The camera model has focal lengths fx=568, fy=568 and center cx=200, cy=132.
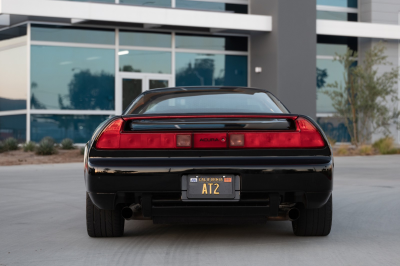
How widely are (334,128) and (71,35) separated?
960 cm

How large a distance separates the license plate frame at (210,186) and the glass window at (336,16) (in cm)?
1742

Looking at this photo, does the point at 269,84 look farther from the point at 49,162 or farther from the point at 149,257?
the point at 149,257

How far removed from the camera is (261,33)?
18891 mm

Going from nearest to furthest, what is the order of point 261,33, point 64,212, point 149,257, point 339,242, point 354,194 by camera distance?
1. point 149,257
2. point 339,242
3. point 64,212
4. point 354,194
5. point 261,33

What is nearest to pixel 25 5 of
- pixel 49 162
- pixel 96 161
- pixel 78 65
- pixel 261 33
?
pixel 78 65

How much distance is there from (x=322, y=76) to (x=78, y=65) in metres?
8.64

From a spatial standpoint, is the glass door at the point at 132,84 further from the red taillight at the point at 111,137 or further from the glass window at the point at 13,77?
the red taillight at the point at 111,137

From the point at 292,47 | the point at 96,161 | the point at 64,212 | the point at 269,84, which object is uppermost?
the point at 292,47

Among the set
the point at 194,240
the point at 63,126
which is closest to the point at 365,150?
the point at 63,126

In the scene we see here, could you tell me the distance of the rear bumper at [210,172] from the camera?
4031mm

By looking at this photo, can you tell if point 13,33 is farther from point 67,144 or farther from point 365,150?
point 365,150

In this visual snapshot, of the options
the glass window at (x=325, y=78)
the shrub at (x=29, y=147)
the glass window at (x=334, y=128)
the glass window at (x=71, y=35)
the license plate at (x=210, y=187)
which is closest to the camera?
the license plate at (x=210, y=187)

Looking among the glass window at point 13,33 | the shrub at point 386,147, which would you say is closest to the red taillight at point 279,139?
the shrub at point 386,147

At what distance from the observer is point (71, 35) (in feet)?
58.3
